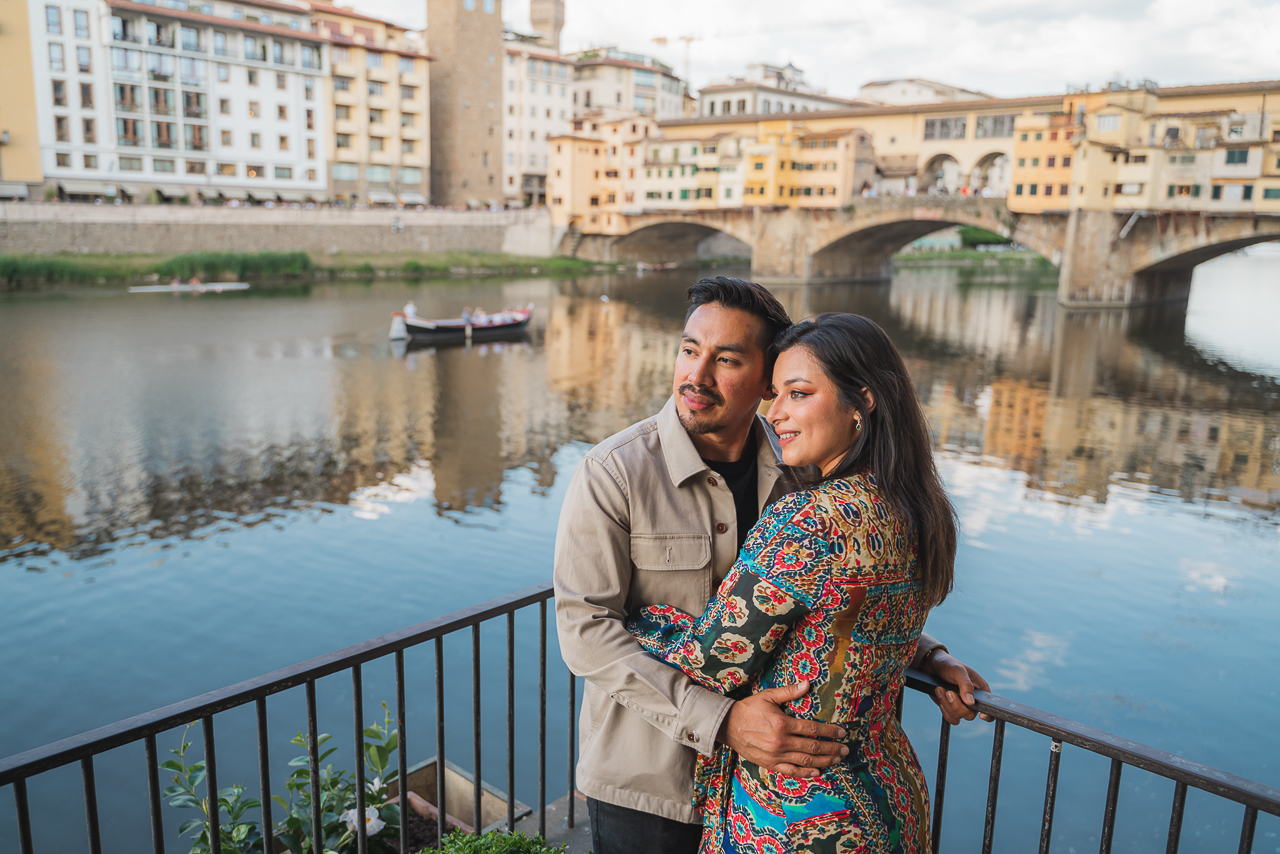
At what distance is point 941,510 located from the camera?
180 cm

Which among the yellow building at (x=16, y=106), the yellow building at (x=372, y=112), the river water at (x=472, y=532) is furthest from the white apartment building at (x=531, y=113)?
the river water at (x=472, y=532)

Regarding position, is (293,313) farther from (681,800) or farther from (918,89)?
(918,89)

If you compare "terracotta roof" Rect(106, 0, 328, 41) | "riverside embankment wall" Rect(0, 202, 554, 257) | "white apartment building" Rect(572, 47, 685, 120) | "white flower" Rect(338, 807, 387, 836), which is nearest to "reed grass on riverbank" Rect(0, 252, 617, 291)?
"riverside embankment wall" Rect(0, 202, 554, 257)

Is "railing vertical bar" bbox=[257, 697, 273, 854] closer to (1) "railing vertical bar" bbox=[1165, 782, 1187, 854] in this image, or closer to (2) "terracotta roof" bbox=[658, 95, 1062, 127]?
(1) "railing vertical bar" bbox=[1165, 782, 1187, 854]

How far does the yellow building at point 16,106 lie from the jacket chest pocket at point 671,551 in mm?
46417

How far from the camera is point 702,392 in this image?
2.12 m

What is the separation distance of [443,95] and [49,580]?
47415 millimetres

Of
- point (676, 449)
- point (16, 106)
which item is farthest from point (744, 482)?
point (16, 106)

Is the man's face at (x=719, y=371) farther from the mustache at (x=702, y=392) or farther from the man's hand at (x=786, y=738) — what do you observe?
the man's hand at (x=786, y=738)

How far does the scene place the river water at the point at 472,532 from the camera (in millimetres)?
6945

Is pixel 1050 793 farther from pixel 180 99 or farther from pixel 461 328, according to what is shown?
pixel 180 99

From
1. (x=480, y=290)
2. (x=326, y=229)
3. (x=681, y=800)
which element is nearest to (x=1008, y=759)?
(x=681, y=800)

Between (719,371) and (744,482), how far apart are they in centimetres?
27

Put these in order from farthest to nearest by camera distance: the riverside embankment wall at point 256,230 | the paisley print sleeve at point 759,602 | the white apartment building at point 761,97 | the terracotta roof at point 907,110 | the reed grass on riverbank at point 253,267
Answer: the white apartment building at point 761,97 < the terracotta roof at point 907,110 < the riverside embankment wall at point 256,230 < the reed grass on riverbank at point 253,267 < the paisley print sleeve at point 759,602
